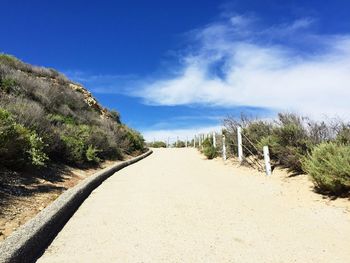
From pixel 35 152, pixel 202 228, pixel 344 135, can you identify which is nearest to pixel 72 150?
pixel 35 152

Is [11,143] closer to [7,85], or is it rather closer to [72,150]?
[72,150]

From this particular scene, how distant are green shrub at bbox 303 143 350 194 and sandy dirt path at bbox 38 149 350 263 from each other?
1.41 feet

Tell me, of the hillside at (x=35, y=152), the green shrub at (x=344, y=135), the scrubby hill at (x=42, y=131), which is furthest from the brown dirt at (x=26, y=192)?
the green shrub at (x=344, y=135)

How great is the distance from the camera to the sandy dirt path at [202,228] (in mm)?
4836

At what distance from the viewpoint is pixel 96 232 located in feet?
19.1

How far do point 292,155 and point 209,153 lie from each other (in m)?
10.7

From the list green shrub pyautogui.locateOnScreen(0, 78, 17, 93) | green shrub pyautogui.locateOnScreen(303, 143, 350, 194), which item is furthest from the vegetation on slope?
green shrub pyautogui.locateOnScreen(0, 78, 17, 93)

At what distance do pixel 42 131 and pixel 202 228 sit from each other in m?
7.60

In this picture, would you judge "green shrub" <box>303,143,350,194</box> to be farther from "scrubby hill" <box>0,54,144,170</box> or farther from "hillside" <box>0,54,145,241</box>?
"scrubby hill" <box>0,54,144,170</box>

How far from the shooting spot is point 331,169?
850 centimetres

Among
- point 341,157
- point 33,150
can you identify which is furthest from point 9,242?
point 341,157

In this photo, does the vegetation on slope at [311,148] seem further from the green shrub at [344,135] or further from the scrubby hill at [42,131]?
the scrubby hill at [42,131]

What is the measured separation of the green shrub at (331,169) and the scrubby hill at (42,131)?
652cm

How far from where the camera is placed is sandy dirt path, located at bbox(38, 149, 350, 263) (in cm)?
484
